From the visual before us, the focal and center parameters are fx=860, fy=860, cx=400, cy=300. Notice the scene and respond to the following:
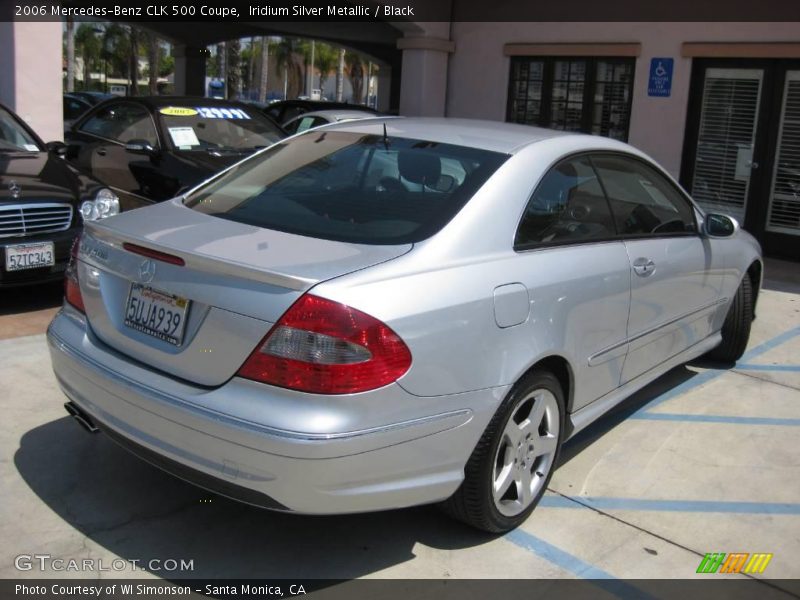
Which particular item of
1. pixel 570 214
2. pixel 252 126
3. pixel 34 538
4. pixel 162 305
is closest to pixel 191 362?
pixel 162 305

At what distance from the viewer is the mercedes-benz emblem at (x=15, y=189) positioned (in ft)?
19.3

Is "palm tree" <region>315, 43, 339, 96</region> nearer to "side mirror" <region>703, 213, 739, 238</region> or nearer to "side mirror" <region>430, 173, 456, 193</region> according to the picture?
"side mirror" <region>703, 213, 739, 238</region>

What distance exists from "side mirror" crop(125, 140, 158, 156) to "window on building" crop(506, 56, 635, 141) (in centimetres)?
610

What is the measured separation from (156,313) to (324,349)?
2.34ft

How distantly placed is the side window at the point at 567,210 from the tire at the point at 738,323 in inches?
77.7

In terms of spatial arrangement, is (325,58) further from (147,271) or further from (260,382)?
(260,382)

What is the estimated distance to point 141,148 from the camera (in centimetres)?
798

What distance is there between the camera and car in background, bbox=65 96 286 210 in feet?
25.9

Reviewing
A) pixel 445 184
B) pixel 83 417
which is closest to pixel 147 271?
pixel 83 417

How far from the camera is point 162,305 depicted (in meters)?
3.01

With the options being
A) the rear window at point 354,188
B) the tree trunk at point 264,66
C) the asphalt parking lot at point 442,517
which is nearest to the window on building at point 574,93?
the asphalt parking lot at point 442,517

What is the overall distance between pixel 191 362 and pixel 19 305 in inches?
154

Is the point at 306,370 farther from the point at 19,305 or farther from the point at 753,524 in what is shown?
the point at 19,305

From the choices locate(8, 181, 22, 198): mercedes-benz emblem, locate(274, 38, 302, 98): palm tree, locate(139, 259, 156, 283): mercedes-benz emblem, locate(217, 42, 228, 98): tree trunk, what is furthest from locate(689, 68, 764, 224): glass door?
locate(274, 38, 302, 98): palm tree
